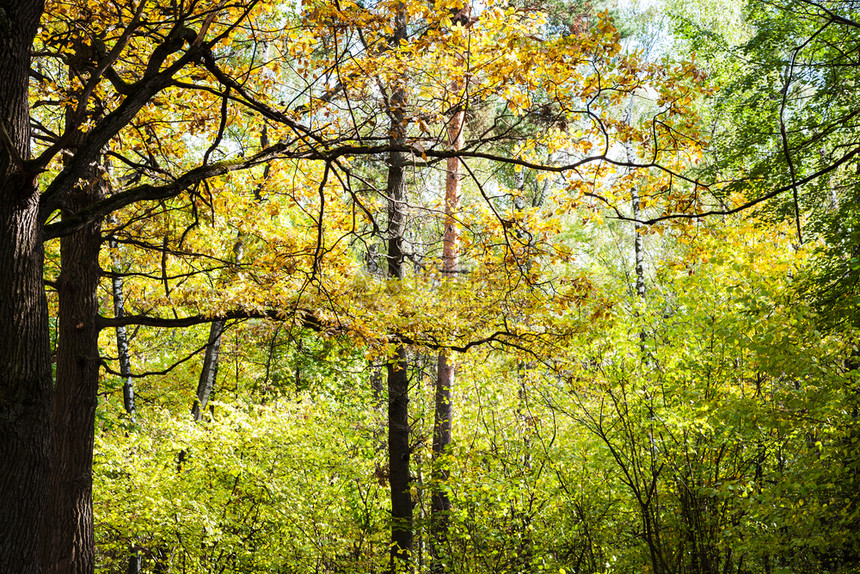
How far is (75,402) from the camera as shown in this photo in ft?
17.8

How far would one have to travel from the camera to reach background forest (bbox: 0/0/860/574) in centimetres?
314

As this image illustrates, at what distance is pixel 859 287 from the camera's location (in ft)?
18.4

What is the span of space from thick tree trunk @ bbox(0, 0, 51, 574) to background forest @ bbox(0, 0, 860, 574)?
1 cm

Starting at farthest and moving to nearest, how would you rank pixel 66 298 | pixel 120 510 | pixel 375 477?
pixel 375 477 → pixel 120 510 → pixel 66 298

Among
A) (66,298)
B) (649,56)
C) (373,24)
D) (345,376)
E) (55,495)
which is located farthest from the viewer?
(649,56)

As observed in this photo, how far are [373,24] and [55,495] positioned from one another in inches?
181

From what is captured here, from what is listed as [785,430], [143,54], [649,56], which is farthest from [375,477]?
[649,56]

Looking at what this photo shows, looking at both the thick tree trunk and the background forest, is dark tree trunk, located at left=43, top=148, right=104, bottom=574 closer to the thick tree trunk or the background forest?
the background forest

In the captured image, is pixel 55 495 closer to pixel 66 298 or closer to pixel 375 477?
pixel 66 298

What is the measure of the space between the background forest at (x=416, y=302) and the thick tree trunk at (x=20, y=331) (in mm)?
12

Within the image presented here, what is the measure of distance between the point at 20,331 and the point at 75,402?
137 inches

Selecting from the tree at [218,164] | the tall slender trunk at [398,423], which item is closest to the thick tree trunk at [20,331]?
the tree at [218,164]

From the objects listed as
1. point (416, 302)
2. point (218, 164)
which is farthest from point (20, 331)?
point (416, 302)

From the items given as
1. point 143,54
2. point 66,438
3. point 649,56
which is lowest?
point 66,438
